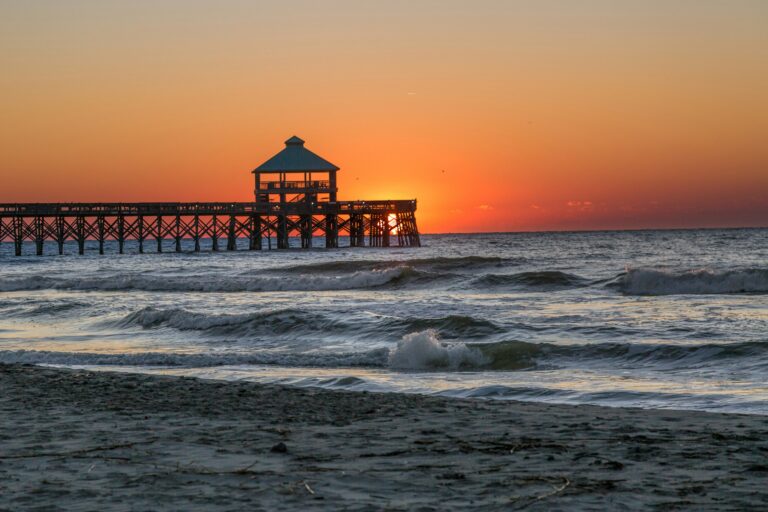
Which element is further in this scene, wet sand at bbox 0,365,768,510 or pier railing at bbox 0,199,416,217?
pier railing at bbox 0,199,416,217

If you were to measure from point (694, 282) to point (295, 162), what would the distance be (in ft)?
137

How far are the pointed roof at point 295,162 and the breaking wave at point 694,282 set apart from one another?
39196mm

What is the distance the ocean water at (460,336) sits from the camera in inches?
446

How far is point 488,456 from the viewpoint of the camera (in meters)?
6.35

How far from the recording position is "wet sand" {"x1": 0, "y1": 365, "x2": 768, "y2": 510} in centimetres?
517

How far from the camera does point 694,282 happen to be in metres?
27.8

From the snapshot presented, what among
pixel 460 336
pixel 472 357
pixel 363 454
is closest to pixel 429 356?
pixel 472 357

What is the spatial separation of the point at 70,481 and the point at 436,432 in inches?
107

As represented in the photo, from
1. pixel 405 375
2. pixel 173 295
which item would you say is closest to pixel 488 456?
pixel 405 375

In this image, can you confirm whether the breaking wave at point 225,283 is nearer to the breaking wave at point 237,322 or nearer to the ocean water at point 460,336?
the ocean water at point 460,336

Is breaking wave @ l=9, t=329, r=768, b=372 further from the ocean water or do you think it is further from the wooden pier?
the wooden pier

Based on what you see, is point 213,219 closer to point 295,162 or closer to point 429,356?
point 295,162

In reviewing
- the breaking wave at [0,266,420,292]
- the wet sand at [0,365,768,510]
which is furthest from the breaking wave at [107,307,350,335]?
the breaking wave at [0,266,420,292]

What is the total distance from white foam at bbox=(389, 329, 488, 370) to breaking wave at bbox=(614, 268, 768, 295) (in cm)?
1448
